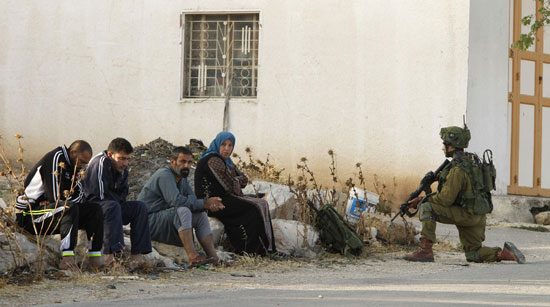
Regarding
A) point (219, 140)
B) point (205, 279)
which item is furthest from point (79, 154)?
point (219, 140)

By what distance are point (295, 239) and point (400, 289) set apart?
8.53 ft

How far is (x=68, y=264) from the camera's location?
7.21 m

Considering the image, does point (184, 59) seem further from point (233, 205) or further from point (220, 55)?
point (233, 205)

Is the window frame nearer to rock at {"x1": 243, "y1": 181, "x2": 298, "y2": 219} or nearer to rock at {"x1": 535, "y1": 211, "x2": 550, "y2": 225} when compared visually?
rock at {"x1": 243, "y1": 181, "x2": 298, "y2": 219}

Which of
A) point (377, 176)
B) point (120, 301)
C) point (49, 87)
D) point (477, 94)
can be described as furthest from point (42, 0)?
point (120, 301)

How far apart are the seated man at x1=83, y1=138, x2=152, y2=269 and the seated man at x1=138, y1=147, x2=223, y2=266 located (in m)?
0.42

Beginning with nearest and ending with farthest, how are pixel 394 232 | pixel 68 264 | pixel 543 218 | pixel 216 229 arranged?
pixel 68 264 → pixel 216 229 → pixel 394 232 → pixel 543 218

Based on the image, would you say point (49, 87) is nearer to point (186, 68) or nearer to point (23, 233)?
point (186, 68)

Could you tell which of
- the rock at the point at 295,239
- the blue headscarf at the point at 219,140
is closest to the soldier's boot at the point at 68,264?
the blue headscarf at the point at 219,140

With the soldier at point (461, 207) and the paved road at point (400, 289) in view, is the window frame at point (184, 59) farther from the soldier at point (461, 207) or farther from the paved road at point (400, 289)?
the paved road at point (400, 289)

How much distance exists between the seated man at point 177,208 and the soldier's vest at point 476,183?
7.87 ft

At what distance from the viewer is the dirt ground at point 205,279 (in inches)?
250

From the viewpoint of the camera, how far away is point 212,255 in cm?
830

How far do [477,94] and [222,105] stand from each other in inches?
150
